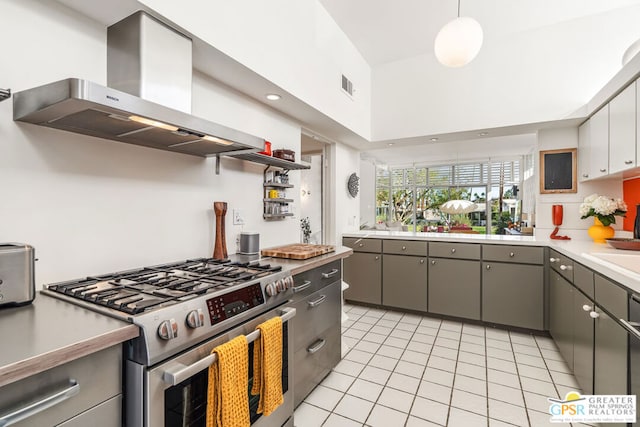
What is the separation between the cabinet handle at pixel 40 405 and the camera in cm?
65

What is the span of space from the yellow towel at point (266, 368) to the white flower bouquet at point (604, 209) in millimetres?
2931

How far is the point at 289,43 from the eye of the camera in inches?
86.4

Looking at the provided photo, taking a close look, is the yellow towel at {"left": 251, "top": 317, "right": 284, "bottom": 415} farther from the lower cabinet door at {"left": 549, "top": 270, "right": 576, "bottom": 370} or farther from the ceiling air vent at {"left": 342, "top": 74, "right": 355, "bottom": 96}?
the ceiling air vent at {"left": 342, "top": 74, "right": 355, "bottom": 96}

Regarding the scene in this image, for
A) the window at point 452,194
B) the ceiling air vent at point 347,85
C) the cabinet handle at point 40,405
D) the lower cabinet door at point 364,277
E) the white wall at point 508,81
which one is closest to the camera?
the cabinet handle at point 40,405

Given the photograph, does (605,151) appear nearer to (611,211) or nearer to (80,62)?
(611,211)

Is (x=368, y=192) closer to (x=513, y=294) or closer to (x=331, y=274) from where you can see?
(x=513, y=294)

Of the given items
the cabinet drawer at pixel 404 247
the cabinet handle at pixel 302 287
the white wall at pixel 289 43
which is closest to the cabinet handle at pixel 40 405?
the cabinet handle at pixel 302 287

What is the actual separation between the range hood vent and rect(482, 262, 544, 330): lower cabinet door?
110 inches

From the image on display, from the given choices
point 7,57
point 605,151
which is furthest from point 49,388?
point 605,151

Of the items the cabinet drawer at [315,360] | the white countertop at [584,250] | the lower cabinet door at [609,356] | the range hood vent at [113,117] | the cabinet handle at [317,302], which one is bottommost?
the cabinet drawer at [315,360]

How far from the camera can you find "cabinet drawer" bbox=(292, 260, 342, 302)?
1759 mm

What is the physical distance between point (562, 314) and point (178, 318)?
110 inches

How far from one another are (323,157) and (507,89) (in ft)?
6.75

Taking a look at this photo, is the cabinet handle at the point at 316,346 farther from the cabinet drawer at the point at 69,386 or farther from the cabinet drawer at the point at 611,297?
the cabinet drawer at the point at 611,297
